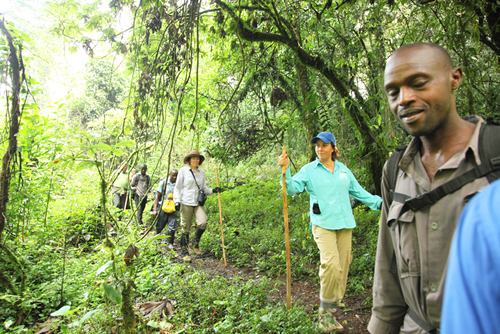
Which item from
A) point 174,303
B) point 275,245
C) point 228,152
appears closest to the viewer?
point 174,303

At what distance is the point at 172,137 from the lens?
2.72m

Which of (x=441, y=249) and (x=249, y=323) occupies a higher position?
(x=441, y=249)

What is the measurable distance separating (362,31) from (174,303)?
5350 mm

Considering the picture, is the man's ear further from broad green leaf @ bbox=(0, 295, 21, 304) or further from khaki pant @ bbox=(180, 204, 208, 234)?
khaki pant @ bbox=(180, 204, 208, 234)

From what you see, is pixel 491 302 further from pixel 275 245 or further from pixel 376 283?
pixel 275 245

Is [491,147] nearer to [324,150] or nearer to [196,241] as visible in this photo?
[324,150]

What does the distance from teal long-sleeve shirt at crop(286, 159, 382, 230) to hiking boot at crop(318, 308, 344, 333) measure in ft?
3.20

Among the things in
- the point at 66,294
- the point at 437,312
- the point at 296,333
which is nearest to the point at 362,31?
the point at 296,333

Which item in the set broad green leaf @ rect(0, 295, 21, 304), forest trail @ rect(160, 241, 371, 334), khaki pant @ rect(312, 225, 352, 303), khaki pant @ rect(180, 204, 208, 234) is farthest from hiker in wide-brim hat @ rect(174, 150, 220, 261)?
khaki pant @ rect(312, 225, 352, 303)

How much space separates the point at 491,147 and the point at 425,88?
334 millimetres

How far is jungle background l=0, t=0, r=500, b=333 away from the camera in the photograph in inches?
129

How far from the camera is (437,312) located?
1.21 metres

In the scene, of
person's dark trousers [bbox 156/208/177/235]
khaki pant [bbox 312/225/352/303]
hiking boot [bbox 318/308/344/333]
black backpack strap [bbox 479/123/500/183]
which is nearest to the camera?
black backpack strap [bbox 479/123/500/183]

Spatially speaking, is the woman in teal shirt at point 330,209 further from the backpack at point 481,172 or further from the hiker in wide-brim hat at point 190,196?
the hiker in wide-brim hat at point 190,196
